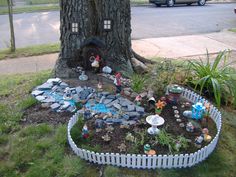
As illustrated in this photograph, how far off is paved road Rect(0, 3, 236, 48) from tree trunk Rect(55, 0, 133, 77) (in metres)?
4.80

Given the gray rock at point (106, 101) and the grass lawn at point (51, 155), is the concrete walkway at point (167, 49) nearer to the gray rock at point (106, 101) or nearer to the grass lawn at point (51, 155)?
the grass lawn at point (51, 155)

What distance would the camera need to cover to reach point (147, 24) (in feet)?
39.1

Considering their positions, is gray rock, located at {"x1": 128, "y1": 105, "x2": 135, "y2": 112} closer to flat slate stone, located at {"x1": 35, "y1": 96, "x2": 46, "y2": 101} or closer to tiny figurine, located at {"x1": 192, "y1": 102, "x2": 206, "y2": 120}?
tiny figurine, located at {"x1": 192, "y1": 102, "x2": 206, "y2": 120}

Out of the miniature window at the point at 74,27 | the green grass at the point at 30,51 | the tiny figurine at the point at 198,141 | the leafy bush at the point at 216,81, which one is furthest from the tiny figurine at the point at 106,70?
the green grass at the point at 30,51

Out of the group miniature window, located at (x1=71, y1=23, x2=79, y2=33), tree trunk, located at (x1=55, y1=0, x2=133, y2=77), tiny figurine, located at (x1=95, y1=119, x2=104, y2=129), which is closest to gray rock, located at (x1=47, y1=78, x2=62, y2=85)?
tree trunk, located at (x1=55, y1=0, x2=133, y2=77)

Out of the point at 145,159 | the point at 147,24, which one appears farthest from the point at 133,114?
the point at 147,24

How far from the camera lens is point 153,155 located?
311 cm

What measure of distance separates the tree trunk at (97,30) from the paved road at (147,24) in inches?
189

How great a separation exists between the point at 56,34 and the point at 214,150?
8.31 metres

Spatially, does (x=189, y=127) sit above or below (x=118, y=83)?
below

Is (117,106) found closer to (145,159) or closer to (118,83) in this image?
(118,83)

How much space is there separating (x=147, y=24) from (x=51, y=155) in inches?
375

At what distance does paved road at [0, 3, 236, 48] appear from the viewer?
10.1 m

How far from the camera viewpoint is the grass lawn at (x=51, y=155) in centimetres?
312
